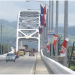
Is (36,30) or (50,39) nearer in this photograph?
(50,39)

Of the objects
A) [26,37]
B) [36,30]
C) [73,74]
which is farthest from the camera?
[36,30]

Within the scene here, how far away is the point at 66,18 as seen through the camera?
23.4 metres

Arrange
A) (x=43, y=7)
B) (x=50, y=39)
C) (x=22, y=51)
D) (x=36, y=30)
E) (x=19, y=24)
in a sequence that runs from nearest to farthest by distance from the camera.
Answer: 1. (x=50, y=39)
2. (x=43, y=7)
3. (x=22, y=51)
4. (x=36, y=30)
5. (x=19, y=24)

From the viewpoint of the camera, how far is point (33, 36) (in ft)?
612

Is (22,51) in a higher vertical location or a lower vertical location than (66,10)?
lower

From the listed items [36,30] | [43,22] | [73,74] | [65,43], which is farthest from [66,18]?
[36,30]

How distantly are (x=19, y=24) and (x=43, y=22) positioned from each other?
125m

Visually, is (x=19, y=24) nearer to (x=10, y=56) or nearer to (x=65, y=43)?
(x=10, y=56)

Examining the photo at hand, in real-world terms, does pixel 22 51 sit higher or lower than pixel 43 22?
lower

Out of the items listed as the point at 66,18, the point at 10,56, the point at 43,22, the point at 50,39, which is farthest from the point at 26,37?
the point at 66,18

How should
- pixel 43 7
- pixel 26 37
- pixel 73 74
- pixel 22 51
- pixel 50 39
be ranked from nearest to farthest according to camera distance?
pixel 73 74, pixel 50 39, pixel 43 7, pixel 22 51, pixel 26 37

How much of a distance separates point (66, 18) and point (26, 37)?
148 meters

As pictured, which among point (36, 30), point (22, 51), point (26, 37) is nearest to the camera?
point (22, 51)

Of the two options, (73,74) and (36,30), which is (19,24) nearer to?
(36,30)
